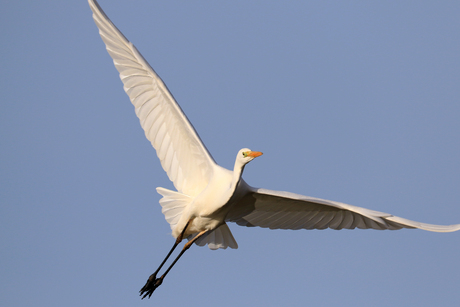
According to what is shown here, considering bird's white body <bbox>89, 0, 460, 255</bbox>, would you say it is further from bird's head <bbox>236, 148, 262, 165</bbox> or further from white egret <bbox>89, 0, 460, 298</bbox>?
bird's head <bbox>236, 148, 262, 165</bbox>

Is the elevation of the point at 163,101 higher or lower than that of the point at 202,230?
higher

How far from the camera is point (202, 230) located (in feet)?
48.2

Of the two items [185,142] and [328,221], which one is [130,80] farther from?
[328,221]

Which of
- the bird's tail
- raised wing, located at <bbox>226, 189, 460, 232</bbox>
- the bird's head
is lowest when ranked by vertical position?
raised wing, located at <bbox>226, 189, 460, 232</bbox>

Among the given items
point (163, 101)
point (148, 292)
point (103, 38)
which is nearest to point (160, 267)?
point (148, 292)

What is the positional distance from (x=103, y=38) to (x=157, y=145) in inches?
101

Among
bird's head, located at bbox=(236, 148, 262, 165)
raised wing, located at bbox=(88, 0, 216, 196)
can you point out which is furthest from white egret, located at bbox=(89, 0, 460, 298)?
bird's head, located at bbox=(236, 148, 262, 165)

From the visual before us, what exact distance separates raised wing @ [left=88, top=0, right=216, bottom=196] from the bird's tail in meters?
0.24

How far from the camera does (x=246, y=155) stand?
13.2 m

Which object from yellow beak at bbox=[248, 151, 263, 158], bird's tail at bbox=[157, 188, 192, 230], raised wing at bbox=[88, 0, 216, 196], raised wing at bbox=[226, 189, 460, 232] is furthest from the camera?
bird's tail at bbox=[157, 188, 192, 230]

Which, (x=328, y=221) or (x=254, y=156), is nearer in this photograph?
(x=254, y=156)

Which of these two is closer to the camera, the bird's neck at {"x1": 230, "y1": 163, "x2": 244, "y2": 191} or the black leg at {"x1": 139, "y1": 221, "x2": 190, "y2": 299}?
the bird's neck at {"x1": 230, "y1": 163, "x2": 244, "y2": 191}

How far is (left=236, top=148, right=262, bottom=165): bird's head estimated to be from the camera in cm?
1306

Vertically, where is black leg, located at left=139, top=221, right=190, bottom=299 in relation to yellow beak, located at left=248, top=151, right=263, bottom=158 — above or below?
below
